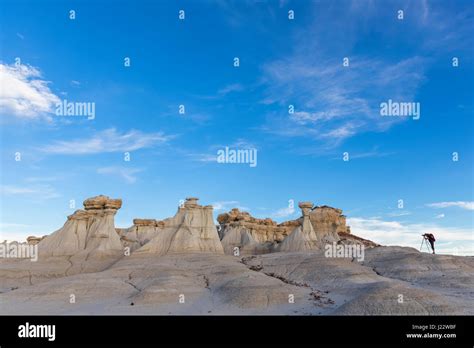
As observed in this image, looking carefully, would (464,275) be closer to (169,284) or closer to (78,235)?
(169,284)

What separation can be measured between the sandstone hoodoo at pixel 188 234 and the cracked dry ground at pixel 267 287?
4.82m

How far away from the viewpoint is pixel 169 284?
106ft

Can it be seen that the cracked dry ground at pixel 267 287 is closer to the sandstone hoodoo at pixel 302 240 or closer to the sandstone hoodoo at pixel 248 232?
the sandstone hoodoo at pixel 302 240

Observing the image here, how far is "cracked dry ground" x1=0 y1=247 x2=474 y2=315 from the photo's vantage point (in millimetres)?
24194

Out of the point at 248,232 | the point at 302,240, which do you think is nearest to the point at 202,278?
the point at 302,240

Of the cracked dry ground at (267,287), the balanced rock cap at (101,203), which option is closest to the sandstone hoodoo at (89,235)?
the balanced rock cap at (101,203)

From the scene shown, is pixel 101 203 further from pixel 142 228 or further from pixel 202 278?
pixel 142 228

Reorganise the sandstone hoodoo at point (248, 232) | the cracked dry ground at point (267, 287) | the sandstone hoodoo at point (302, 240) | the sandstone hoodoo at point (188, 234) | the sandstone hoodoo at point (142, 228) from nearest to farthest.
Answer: the cracked dry ground at point (267, 287)
the sandstone hoodoo at point (188, 234)
the sandstone hoodoo at point (302, 240)
the sandstone hoodoo at point (248, 232)
the sandstone hoodoo at point (142, 228)

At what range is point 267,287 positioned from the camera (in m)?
29.3

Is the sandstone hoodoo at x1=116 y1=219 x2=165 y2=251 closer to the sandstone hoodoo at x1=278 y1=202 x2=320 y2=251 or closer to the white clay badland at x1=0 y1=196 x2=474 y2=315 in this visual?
the white clay badland at x1=0 y1=196 x2=474 y2=315

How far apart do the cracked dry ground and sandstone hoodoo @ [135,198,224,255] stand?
4822 millimetres

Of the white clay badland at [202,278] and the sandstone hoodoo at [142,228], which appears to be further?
the sandstone hoodoo at [142,228]

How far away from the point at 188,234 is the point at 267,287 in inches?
989

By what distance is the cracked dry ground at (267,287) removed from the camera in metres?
24.2
